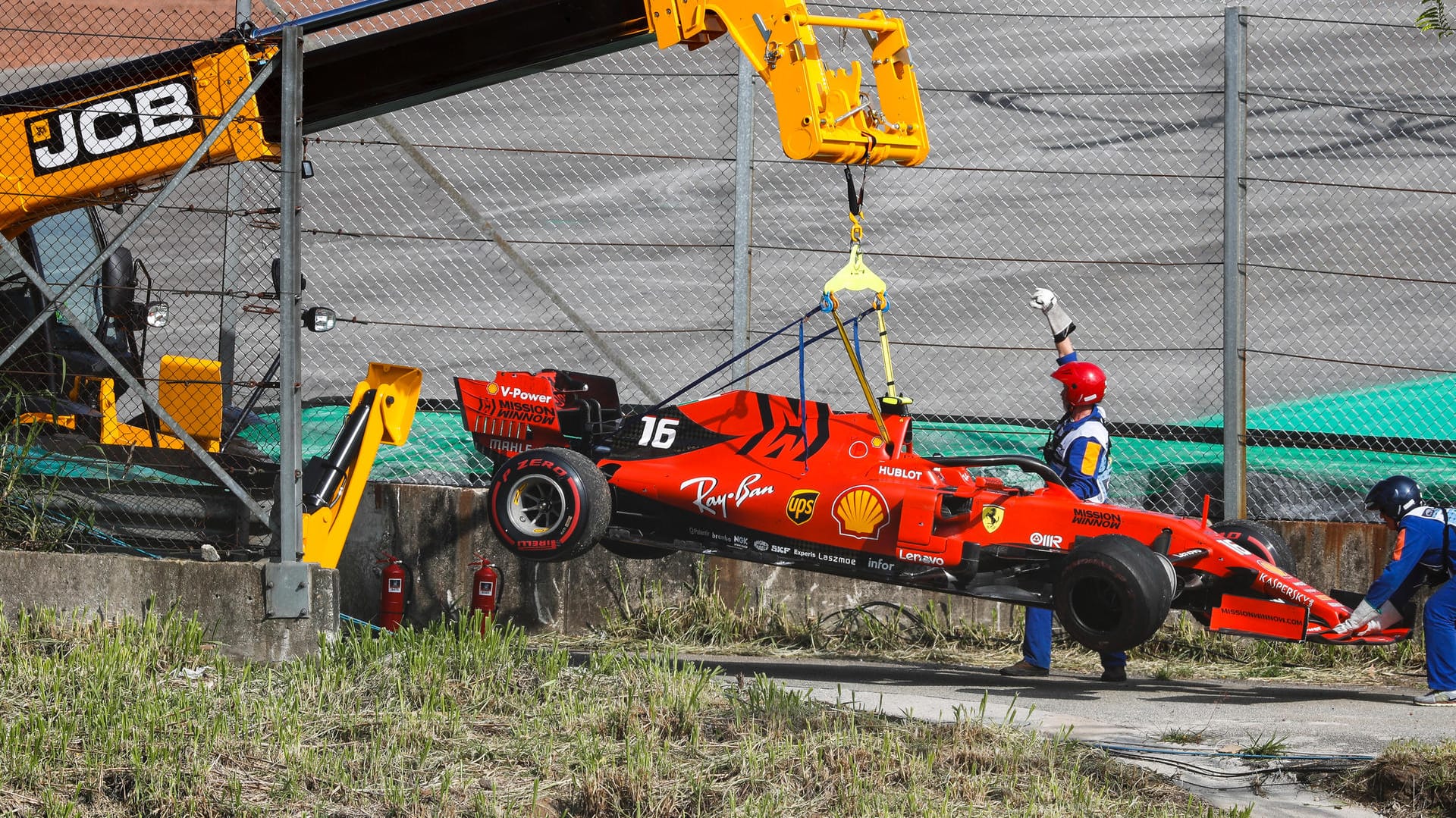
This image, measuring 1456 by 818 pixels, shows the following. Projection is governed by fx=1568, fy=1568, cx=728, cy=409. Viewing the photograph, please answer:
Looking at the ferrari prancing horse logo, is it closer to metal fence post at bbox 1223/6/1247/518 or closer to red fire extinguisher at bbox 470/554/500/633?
metal fence post at bbox 1223/6/1247/518

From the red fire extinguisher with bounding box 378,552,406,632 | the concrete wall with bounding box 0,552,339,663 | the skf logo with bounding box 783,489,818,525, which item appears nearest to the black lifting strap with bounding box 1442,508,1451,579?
the skf logo with bounding box 783,489,818,525

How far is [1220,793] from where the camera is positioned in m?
6.01

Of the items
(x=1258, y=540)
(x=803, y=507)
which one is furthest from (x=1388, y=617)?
(x=803, y=507)

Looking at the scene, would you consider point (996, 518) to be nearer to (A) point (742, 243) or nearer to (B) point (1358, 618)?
(B) point (1358, 618)

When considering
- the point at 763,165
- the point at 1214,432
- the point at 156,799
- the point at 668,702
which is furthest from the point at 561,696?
the point at 763,165

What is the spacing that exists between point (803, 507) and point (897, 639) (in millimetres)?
2031

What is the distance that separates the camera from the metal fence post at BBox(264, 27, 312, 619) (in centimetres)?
751

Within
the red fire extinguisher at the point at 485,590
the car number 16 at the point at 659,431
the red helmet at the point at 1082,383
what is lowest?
the red fire extinguisher at the point at 485,590

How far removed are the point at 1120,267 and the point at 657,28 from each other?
211 inches

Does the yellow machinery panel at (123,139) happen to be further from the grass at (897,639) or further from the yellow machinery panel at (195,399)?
the grass at (897,639)

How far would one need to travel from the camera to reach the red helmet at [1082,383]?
905 centimetres

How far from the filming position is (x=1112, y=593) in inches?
311

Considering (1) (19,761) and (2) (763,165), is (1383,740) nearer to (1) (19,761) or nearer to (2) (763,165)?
(1) (19,761)

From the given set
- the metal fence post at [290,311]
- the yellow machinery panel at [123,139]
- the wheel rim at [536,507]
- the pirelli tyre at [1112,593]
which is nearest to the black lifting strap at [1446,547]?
the pirelli tyre at [1112,593]
